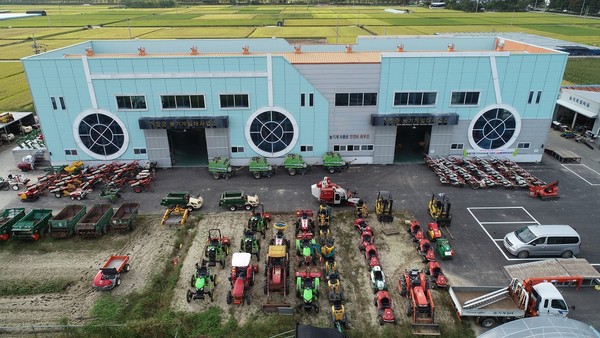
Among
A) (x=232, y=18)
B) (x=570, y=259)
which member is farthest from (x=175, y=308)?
(x=232, y=18)

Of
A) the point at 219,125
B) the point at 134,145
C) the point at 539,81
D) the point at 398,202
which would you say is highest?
the point at 539,81

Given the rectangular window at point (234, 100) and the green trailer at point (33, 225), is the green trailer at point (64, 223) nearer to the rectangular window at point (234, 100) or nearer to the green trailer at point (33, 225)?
the green trailer at point (33, 225)

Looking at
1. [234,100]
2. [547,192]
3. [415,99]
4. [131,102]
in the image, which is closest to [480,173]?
[547,192]

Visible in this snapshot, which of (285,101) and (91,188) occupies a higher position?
(285,101)

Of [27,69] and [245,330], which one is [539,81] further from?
[27,69]

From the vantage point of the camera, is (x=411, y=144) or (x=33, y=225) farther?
(x=411, y=144)

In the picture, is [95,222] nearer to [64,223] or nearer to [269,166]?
[64,223]
